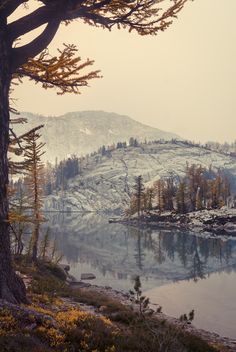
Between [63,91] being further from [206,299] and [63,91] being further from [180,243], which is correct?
[180,243]

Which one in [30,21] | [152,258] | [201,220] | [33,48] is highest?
[30,21]

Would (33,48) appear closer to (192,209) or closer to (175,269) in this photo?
(175,269)

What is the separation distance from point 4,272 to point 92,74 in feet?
19.5

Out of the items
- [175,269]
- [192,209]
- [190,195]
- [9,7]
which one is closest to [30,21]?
[9,7]

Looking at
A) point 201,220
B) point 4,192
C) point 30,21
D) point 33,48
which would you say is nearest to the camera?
point 4,192

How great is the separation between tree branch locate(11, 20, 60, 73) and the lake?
17884mm

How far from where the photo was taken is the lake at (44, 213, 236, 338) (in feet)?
88.6

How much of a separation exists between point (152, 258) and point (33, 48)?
1927 inches

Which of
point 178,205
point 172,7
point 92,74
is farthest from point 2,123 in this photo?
point 178,205

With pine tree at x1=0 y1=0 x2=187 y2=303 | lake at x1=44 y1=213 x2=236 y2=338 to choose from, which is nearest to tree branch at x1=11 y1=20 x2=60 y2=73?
pine tree at x1=0 y1=0 x2=187 y2=303

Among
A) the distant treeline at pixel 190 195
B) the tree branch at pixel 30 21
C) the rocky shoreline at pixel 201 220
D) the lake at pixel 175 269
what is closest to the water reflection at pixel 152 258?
the lake at pixel 175 269

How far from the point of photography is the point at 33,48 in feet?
31.2

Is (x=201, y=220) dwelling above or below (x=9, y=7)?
below

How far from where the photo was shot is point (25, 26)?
9297mm
